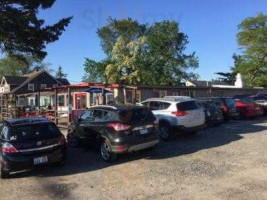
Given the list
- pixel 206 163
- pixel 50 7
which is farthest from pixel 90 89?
pixel 206 163

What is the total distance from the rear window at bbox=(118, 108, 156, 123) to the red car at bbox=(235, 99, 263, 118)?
42.7 feet

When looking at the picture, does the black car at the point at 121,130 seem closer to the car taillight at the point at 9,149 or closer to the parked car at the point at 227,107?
the car taillight at the point at 9,149

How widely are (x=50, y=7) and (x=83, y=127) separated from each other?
8.10 metres

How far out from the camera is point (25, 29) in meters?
17.0

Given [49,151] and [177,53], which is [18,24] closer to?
[49,151]

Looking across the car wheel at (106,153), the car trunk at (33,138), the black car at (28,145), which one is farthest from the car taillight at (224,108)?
the car trunk at (33,138)

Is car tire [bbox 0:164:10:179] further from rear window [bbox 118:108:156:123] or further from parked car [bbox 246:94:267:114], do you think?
parked car [bbox 246:94:267:114]

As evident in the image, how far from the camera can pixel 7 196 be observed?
8117 millimetres

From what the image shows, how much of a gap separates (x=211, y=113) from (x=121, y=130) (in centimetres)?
887

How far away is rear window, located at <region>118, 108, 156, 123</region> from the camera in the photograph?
10961mm

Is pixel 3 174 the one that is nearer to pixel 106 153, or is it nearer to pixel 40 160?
pixel 40 160

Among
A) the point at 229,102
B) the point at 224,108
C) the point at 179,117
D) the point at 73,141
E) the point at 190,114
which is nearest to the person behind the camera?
the point at 73,141

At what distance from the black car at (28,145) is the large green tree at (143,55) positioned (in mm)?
40100

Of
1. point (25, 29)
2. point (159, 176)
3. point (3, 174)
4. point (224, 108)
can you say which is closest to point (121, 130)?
point (159, 176)
